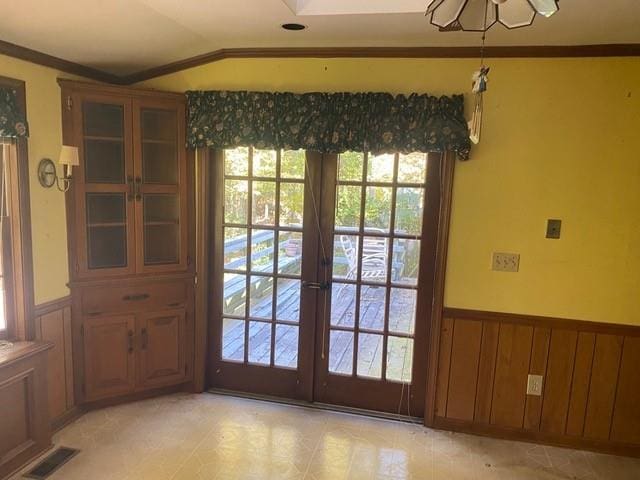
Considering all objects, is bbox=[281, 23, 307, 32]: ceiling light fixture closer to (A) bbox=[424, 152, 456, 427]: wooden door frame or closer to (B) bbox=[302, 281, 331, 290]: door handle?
(A) bbox=[424, 152, 456, 427]: wooden door frame

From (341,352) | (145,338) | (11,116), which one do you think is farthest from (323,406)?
(11,116)

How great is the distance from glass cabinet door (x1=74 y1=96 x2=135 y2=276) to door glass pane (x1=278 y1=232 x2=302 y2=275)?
1021 mm

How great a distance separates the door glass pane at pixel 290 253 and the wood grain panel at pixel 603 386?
1.98 m

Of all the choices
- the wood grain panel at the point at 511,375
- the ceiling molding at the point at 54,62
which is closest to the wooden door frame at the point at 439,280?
the wood grain panel at the point at 511,375

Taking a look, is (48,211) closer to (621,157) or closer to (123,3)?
(123,3)

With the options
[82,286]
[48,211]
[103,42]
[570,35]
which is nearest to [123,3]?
[103,42]

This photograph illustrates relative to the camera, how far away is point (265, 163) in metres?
3.25

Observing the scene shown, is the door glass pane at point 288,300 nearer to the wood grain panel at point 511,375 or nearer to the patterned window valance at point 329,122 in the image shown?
the patterned window valance at point 329,122

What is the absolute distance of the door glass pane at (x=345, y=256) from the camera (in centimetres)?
320

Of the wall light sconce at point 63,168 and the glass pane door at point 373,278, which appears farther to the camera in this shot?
the glass pane door at point 373,278

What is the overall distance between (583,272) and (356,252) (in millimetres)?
1417

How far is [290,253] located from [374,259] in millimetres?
598

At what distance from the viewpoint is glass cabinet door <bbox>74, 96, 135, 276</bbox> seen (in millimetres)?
3000

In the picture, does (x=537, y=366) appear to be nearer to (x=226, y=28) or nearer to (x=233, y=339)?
(x=233, y=339)
